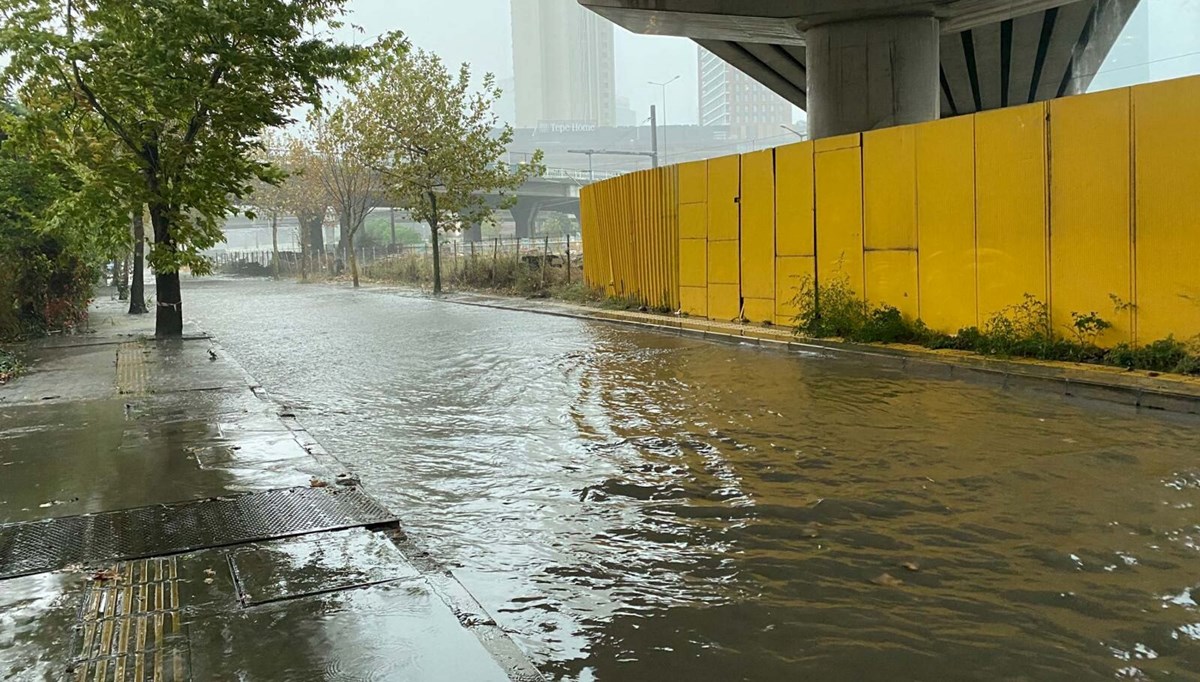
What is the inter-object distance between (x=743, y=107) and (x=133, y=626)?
135 m

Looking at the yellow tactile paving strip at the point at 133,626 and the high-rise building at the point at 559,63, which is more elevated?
the high-rise building at the point at 559,63

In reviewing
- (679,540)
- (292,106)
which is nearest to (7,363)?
(292,106)

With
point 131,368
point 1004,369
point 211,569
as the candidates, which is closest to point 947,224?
point 1004,369

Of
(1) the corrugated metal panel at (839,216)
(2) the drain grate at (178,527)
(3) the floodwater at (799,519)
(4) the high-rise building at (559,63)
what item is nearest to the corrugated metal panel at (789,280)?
(1) the corrugated metal panel at (839,216)

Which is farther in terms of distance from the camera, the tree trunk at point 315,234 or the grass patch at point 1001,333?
the tree trunk at point 315,234

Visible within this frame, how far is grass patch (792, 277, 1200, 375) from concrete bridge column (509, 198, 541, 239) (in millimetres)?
69673

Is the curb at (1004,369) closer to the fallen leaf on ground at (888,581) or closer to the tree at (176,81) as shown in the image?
the fallen leaf on ground at (888,581)

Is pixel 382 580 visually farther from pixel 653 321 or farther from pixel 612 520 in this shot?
pixel 653 321

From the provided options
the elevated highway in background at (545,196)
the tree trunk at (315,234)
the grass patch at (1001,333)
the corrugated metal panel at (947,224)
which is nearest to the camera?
the grass patch at (1001,333)

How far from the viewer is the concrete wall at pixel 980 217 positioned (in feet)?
33.2

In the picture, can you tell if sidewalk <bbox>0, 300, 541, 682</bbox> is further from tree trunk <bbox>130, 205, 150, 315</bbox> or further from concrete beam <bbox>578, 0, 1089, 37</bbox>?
tree trunk <bbox>130, 205, 150, 315</bbox>

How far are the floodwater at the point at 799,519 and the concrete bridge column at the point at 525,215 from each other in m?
74.7

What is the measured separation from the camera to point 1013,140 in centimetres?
1180

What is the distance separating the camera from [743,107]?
13212cm
